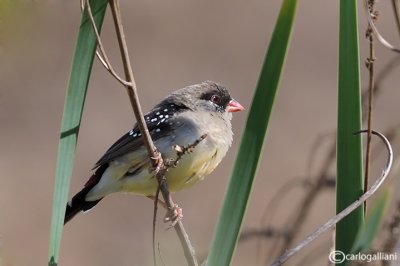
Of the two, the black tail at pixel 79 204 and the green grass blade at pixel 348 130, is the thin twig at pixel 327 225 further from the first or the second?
the black tail at pixel 79 204

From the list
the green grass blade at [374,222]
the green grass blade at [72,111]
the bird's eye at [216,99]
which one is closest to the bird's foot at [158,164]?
the green grass blade at [72,111]

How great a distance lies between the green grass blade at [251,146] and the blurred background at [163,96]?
158 inches

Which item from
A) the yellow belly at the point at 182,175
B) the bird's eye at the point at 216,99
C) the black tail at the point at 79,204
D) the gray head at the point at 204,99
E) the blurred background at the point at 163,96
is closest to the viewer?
the yellow belly at the point at 182,175

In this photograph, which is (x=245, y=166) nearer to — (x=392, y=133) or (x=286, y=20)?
(x=286, y=20)

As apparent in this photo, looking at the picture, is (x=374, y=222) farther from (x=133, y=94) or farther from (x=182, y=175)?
(x=182, y=175)

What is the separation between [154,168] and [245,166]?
1.78ft

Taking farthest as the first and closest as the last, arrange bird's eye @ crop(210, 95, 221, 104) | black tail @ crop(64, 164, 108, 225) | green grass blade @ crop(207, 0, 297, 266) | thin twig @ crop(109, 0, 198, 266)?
bird's eye @ crop(210, 95, 221, 104), black tail @ crop(64, 164, 108, 225), green grass blade @ crop(207, 0, 297, 266), thin twig @ crop(109, 0, 198, 266)

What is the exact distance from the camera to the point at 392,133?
9.55ft

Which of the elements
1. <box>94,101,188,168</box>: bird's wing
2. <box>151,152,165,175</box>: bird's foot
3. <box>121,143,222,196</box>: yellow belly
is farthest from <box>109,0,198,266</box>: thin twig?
<box>94,101,188,168</box>: bird's wing

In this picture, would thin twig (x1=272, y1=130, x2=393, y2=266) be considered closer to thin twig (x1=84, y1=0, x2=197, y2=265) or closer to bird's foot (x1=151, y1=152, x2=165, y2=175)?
thin twig (x1=84, y1=0, x2=197, y2=265)

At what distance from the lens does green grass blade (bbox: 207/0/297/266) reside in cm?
243

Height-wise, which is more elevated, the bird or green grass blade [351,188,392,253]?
green grass blade [351,188,392,253]

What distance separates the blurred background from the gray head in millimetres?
2334

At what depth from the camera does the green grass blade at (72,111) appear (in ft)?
8.18
